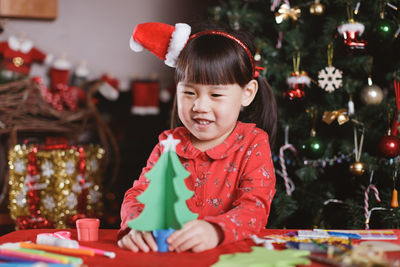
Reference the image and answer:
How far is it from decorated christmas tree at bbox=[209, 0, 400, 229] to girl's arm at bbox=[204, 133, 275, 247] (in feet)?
1.70

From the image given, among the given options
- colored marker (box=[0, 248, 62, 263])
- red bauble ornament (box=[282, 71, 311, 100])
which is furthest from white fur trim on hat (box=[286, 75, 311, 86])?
colored marker (box=[0, 248, 62, 263])

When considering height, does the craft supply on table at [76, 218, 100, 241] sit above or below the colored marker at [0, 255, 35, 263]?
→ below

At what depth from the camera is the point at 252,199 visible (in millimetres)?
1002

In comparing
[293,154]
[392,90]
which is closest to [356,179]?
[293,154]

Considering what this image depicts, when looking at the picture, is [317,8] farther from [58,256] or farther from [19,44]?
[19,44]

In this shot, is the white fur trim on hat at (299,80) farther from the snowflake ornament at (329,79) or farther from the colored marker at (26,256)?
the colored marker at (26,256)

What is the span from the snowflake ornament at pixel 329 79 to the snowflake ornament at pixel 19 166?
1293 mm

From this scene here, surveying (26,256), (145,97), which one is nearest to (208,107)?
(26,256)

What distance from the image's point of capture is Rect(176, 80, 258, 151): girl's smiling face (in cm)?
106

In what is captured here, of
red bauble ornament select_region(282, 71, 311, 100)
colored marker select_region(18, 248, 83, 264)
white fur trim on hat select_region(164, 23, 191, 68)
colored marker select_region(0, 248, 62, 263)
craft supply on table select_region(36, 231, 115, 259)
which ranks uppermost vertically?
white fur trim on hat select_region(164, 23, 191, 68)

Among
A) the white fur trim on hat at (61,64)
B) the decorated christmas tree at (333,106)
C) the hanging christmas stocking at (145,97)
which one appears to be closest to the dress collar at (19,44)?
the white fur trim on hat at (61,64)

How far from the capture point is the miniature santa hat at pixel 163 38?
1146 millimetres

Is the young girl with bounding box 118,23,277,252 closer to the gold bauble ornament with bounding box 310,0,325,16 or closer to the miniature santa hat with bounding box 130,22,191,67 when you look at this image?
the miniature santa hat with bounding box 130,22,191,67

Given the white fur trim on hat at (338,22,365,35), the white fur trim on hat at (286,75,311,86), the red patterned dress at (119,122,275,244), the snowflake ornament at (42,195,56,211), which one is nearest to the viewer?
the red patterned dress at (119,122,275,244)
